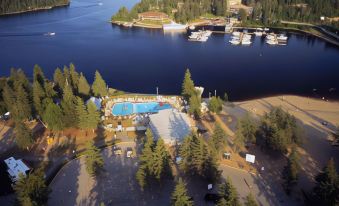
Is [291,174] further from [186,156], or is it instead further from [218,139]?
[186,156]

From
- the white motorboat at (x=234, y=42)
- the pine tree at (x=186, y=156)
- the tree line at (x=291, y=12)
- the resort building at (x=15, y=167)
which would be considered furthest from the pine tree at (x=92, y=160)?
the tree line at (x=291, y=12)

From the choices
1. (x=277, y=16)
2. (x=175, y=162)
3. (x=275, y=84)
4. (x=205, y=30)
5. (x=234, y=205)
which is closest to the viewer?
(x=234, y=205)

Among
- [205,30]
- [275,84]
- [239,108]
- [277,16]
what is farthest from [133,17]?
[239,108]

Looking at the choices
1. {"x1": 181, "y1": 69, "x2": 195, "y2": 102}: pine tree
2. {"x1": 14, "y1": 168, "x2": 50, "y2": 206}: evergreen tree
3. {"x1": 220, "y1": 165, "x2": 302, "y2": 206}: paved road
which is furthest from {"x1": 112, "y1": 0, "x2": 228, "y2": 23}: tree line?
{"x1": 14, "y1": 168, "x2": 50, "y2": 206}: evergreen tree

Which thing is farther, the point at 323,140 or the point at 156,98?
the point at 156,98

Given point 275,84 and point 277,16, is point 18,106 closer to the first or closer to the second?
point 275,84
